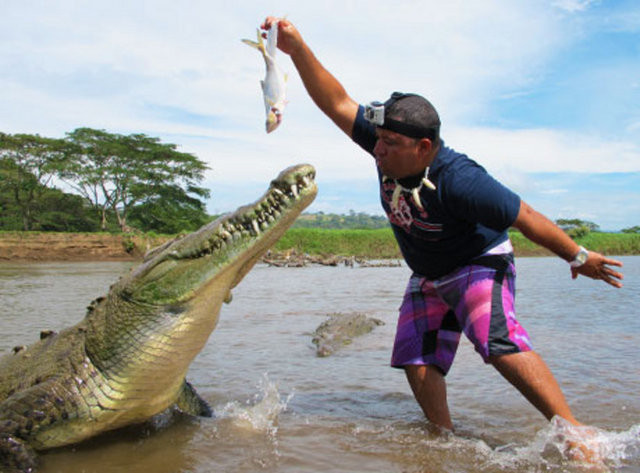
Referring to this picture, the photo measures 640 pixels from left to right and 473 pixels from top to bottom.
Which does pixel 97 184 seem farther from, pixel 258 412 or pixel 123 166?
pixel 258 412

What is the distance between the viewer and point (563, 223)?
6072 cm


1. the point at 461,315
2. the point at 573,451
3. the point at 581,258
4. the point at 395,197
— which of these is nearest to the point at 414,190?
the point at 395,197

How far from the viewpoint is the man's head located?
268 cm

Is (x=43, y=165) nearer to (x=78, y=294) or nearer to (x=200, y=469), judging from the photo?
(x=78, y=294)

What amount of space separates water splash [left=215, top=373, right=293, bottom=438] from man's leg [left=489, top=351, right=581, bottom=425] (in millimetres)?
1390

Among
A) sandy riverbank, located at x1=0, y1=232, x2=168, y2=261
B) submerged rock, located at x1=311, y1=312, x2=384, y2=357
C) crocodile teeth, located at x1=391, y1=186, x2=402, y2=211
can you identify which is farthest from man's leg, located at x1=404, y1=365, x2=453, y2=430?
sandy riverbank, located at x1=0, y1=232, x2=168, y2=261

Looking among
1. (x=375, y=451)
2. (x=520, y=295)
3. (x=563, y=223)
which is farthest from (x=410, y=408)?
(x=563, y=223)

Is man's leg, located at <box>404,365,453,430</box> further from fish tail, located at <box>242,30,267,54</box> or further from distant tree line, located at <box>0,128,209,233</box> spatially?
distant tree line, located at <box>0,128,209,233</box>

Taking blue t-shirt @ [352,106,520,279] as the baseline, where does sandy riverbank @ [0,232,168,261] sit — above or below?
below

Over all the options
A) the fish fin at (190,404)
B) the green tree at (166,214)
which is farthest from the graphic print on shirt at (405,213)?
the green tree at (166,214)

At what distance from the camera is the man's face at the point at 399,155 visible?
2.71 metres

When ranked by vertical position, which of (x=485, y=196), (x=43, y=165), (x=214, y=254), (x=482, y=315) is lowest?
(x=482, y=315)

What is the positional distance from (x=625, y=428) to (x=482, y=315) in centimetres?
124

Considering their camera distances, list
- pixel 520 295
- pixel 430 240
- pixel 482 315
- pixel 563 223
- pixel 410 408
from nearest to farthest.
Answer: pixel 482 315
pixel 430 240
pixel 410 408
pixel 520 295
pixel 563 223
